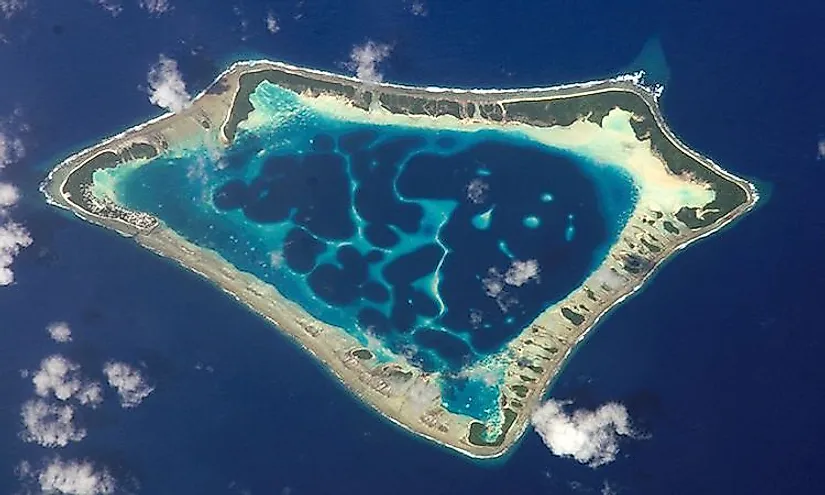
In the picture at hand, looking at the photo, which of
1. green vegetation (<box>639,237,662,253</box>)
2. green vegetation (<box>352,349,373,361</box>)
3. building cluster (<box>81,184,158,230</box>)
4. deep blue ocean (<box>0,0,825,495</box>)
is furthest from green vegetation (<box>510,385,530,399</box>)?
building cluster (<box>81,184,158,230</box>)

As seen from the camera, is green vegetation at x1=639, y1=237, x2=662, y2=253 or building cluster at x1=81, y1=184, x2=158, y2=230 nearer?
green vegetation at x1=639, y1=237, x2=662, y2=253

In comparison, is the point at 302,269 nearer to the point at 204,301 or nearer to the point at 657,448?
the point at 204,301

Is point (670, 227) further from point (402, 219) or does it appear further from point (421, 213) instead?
point (402, 219)

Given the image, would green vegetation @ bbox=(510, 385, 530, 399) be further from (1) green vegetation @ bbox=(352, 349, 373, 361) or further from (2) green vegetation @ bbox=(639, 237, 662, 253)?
(2) green vegetation @ bbox=(639, 237, 662, 253)

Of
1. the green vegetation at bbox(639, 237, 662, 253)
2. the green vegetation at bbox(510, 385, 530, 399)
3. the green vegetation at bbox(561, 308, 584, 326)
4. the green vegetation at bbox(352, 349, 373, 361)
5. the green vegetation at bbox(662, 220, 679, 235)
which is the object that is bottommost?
the green vegetation at bbox(352, 349, 373, 361)

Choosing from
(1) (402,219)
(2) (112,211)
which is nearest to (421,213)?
(1) (402,219)

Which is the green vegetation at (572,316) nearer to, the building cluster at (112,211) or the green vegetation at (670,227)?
the green vegetation at (670,227)

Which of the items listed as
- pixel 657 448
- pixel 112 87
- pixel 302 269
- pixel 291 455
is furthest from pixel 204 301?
pixel 657 448
